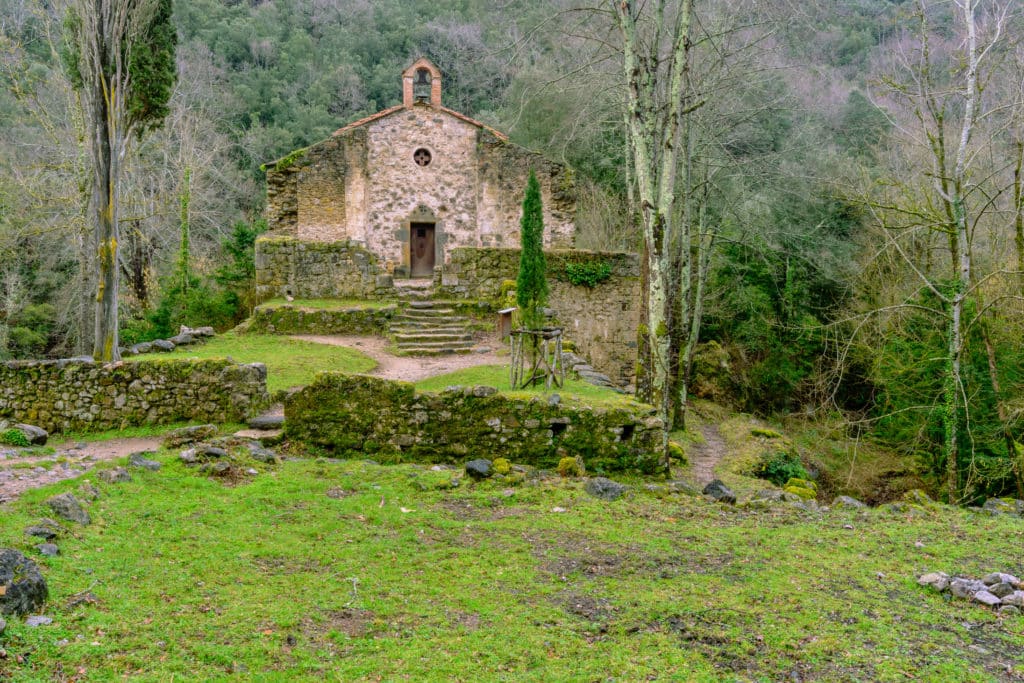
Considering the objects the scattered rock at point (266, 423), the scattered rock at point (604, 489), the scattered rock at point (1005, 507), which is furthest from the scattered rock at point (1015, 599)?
the scattered rock at point (266, 423)

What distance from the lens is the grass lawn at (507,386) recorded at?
9.09 m

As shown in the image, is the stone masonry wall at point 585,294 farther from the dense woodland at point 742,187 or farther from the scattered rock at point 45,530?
the scattered rock at point 45,530

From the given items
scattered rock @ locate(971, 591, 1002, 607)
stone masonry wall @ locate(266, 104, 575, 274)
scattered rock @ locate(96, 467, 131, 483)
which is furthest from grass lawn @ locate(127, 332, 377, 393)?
scattered rock @ locate(971, 591, 1002, 607)

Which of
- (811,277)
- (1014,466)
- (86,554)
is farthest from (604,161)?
(86,554)

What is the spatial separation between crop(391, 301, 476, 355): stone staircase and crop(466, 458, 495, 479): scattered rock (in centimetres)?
820

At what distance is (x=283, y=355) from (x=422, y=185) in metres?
11.7

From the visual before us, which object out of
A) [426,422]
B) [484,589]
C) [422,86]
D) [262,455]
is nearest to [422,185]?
[422,86]

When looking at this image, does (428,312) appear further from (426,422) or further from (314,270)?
(426,422)

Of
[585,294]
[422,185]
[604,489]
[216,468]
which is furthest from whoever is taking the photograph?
[422,185]

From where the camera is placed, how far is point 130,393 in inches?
378

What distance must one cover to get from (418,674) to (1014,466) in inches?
393

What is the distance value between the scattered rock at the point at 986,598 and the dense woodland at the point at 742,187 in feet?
18.3

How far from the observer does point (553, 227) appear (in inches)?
923

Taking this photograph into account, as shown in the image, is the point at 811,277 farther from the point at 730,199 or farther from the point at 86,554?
the point at 86,554
